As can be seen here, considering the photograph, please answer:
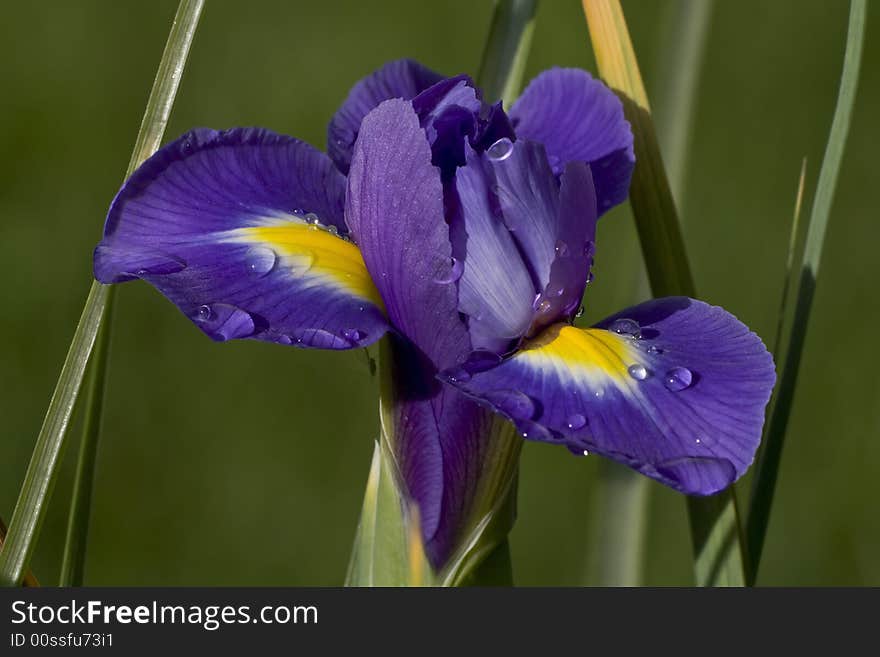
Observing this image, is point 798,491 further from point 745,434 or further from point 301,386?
point 745,434

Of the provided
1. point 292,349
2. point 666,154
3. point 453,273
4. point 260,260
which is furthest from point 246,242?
point 292,349

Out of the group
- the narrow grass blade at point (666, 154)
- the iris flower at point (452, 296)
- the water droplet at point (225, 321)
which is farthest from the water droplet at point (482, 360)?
the narrow grass blade at point (666, 154)

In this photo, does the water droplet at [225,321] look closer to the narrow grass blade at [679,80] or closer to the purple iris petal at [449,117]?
the purple iris petal at [449,117]

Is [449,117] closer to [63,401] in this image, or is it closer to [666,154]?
[63,401]

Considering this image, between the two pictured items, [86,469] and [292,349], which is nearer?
[86,469]

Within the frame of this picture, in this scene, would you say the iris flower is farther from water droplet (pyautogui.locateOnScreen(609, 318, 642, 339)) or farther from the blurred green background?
the blurred green background
